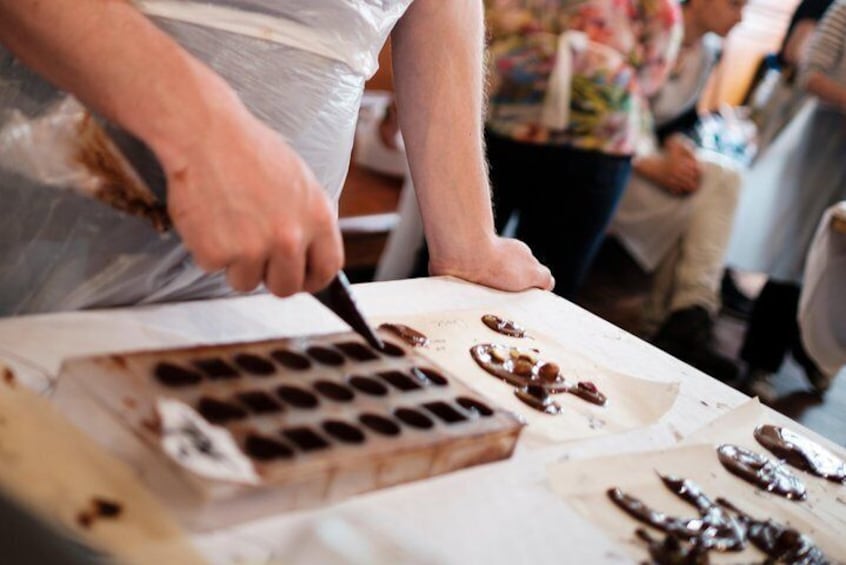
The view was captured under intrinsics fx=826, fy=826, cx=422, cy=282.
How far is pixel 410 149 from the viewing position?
1.28 m

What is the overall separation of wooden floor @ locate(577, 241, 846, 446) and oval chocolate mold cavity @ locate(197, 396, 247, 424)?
281cm

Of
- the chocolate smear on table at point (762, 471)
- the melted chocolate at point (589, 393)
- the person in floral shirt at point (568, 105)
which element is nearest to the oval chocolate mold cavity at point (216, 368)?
the melted chocolate at point (589, 393)

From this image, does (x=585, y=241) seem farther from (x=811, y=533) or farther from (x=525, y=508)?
(x=525, y=508)

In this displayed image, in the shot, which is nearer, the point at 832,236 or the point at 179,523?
the point at 179,523

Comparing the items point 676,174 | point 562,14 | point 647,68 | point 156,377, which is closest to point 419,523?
point 156,377

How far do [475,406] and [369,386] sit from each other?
0.34ft

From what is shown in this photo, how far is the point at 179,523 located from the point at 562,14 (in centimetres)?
174

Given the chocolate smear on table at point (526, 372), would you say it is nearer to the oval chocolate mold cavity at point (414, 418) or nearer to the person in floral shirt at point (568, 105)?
the oval chocolate mold cavity at point (414, 418)

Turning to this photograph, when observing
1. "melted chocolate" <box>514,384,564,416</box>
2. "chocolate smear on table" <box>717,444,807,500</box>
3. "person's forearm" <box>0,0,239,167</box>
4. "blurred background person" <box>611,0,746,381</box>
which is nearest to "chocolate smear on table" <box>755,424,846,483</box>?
"chocolate smear on table" <box>717,444,807,500</box>

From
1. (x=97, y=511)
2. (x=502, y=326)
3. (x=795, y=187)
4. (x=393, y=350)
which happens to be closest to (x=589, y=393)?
(x=502, y=326)

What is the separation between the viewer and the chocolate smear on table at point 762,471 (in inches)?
35.5

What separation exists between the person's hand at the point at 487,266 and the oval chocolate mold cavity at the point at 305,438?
64cm

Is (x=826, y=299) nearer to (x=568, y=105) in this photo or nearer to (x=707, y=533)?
(x=568, y=105)

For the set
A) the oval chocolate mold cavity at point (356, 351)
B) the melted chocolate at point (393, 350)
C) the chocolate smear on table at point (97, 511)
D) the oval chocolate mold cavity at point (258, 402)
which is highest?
the oval chocolate mold cavity at point (258, 402)
